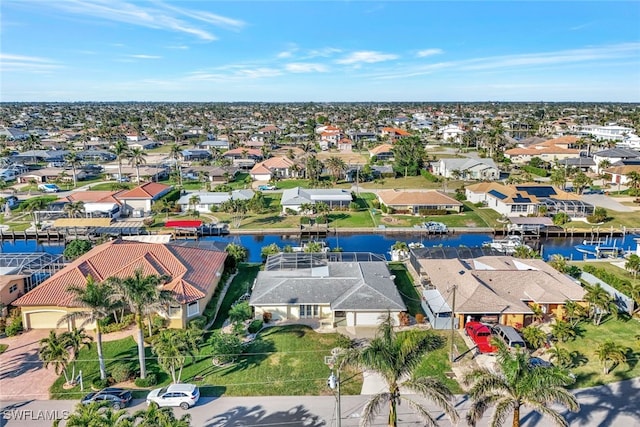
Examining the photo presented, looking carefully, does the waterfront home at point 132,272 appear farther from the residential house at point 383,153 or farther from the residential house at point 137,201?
the residential house at point 383,153

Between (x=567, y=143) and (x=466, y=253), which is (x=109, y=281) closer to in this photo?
(x=466, y=253)

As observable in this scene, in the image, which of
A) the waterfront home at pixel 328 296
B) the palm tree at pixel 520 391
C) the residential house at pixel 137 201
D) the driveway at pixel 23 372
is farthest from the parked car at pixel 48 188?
the palm tree at pixel 520 391

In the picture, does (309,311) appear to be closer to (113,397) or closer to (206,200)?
(113,397)

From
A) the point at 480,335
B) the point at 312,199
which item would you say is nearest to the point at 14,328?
the point at 480,335

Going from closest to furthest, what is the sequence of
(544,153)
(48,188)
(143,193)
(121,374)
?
(121,374) < (143,193) < (48,188) < (544,153)

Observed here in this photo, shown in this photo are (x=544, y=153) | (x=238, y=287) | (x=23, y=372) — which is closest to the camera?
(x=23, y=372)

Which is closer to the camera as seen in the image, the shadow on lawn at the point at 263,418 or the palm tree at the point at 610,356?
the shadow on lawn at the point at 263,418

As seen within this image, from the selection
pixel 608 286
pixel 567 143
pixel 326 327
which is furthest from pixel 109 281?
pixel 567 143
